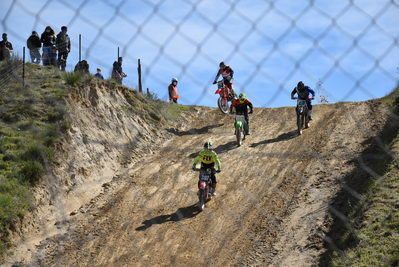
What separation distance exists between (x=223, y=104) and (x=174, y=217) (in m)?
7.79

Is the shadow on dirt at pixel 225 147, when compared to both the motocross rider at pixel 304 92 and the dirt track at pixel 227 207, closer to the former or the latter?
the dirt track at pixel 227 207

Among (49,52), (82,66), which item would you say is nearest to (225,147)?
(82,66)

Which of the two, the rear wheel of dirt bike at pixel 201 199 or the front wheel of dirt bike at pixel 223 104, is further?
the front wheel of dirt bike at pixel 223 104

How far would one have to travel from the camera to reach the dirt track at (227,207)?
45.6ft

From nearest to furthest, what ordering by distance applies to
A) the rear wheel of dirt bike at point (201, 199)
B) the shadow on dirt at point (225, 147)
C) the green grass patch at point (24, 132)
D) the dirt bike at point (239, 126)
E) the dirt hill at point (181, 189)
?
the dirt hill at point (181, 189) → the green grass patch at point (24, 132) → the rear wheel of dirt bike at point (201, 199) → the dirt bike at point (239, 126) → the shadow on dirt at point (225, 147)

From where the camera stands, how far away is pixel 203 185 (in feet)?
51.7

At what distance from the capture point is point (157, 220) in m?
15.6

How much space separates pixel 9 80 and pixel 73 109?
2310 mm

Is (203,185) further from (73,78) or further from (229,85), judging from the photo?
(73,78)

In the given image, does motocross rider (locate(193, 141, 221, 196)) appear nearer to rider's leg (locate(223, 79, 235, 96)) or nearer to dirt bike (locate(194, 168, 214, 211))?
dirt bike (locate(194, 168, 214, 211))

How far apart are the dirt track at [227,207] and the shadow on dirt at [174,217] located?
2cm

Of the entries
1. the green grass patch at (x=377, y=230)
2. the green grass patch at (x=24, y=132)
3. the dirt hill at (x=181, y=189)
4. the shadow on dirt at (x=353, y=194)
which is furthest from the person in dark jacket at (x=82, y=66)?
the green grass patch at (x=377, y=230)

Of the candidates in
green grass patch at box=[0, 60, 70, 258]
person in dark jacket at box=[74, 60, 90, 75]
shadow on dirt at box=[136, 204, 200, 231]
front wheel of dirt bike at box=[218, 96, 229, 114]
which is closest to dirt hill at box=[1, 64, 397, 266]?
shadow on dirt at box=[136, 204, 200, 231]

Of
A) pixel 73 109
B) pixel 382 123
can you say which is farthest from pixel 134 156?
pixel 382 123
